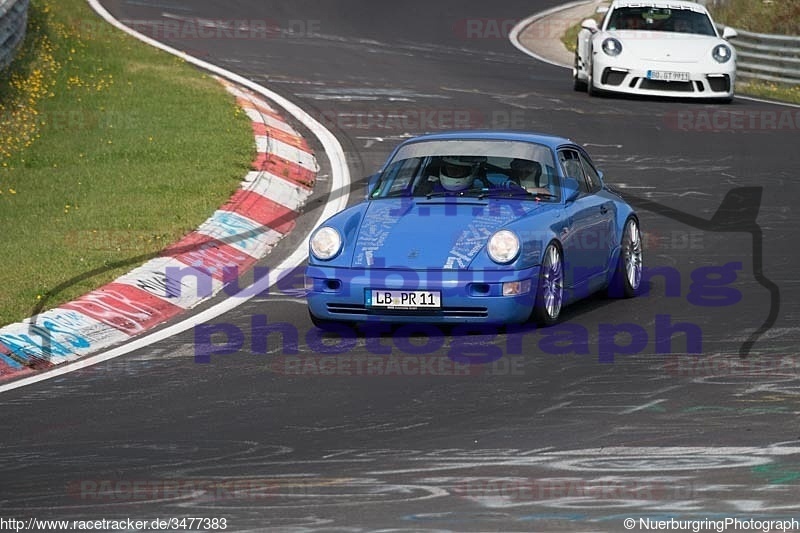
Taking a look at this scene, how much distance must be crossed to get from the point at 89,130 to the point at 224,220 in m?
4.94

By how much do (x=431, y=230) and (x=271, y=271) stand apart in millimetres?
2559

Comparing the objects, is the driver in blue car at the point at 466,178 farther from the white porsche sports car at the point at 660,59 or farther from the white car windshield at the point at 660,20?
the white car windshield at the point at 660,20

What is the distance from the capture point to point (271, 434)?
7574mm

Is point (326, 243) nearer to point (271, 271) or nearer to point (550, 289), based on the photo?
point (550, 289)

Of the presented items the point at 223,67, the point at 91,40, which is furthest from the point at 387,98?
the point at 91,40

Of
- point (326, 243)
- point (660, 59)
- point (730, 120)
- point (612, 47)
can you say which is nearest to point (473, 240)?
point (326, 243)

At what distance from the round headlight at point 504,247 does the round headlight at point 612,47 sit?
12.2m

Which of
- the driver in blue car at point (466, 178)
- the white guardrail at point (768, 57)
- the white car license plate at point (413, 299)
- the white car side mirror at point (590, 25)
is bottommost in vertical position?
the white car license plate at point (413, 299)

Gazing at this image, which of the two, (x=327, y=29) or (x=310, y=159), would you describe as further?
(x=327, y=29)

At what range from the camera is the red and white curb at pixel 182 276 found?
387 inches

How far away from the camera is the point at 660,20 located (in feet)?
73.4

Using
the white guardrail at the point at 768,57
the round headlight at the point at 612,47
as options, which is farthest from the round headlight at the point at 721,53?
the white guardrail at the point at 768,57

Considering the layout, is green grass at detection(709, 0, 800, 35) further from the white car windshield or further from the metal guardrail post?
the white car windshield

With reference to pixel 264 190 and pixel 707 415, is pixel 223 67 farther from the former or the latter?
pixel 707 415
